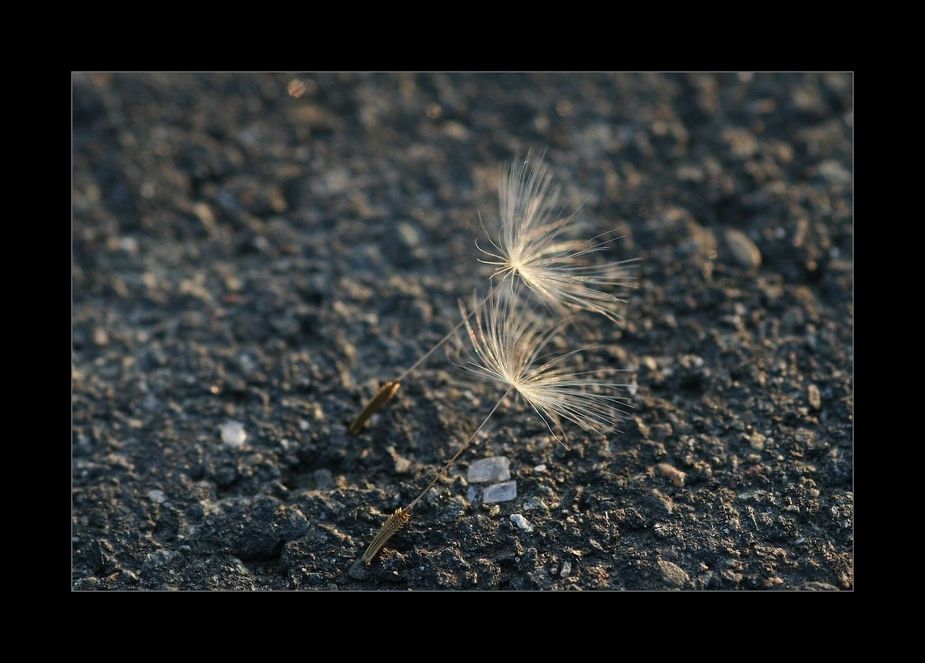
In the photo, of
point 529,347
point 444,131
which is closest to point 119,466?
point 529,347

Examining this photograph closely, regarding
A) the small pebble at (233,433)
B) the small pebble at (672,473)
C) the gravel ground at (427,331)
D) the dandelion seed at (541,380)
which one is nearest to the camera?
the gravel ground at (427,331)

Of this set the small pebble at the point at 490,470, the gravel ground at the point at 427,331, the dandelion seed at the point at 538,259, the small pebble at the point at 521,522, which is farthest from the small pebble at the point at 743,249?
the small pebble at the point at 521,522

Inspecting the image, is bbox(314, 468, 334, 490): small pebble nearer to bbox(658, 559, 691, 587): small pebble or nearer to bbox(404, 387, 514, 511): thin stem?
bbox(404, 387, 514, 511): thin stem

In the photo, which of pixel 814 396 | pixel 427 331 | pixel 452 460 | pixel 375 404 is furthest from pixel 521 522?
pixel 814 396

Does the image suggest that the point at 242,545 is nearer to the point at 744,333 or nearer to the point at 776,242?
the point at 744,333

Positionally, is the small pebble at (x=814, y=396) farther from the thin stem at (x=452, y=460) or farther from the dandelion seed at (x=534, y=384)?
the thin stem at (x=452, y=460)

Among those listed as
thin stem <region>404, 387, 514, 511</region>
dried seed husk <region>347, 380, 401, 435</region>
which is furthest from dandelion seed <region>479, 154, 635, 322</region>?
dried seed husk <region>347, 380, 401, 435</region>

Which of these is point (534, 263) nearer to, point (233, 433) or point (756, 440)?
point (756, 440)
